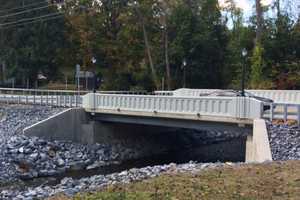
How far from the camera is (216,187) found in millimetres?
10070

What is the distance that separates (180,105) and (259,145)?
709 centimetres

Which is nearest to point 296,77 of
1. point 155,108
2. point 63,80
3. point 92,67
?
point 155,108

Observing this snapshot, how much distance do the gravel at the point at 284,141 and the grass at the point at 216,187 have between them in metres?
4.25

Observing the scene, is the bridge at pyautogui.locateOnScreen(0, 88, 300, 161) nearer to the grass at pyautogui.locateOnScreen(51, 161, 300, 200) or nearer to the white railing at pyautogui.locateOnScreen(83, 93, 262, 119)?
the white railing at pyautogui.locateOnScreen(83, 93, 262, 119)

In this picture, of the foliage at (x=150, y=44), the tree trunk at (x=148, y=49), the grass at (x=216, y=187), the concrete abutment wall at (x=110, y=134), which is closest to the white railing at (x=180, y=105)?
the concrete abutment wall at (x=110, y=134)

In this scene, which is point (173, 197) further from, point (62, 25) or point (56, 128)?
point (62, 25)

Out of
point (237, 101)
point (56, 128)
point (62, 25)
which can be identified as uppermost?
point (62, 25)

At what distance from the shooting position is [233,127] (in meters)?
22.2

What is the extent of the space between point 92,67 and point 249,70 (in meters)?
18.6

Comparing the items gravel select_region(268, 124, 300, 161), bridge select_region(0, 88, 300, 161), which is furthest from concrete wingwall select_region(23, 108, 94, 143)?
gravel select_region(268, 124, 300, 161)

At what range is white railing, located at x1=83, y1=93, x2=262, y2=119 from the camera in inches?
824

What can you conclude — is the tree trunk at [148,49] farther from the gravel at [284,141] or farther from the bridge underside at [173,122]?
the gravel at [284,141]

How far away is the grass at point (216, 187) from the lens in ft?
30.6

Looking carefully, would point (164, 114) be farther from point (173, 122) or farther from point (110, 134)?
point (110, 134)
